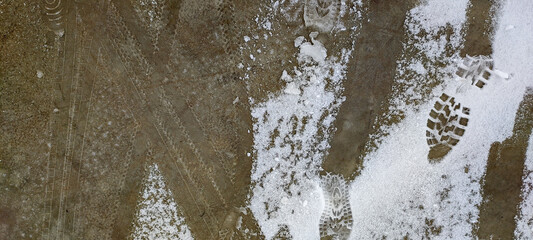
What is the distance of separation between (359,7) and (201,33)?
95.5 inches

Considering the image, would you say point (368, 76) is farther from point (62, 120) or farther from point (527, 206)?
point (62, 120)

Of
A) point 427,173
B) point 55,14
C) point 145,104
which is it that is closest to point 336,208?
point 427,173

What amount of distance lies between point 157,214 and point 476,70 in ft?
17.4

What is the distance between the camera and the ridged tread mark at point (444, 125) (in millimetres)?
5195

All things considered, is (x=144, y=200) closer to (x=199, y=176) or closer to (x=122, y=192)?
(x=122, y=192)

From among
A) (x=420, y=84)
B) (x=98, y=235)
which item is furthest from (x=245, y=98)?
(x=98, y=235)

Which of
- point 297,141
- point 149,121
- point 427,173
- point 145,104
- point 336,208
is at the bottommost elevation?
point 336,208

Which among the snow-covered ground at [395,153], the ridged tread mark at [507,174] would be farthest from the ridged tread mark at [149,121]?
the ridged tread mark at [507,174]

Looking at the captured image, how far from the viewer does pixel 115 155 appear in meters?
5.20

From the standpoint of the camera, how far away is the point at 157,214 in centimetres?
525

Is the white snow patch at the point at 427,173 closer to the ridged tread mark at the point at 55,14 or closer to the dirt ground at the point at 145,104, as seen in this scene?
the dirt ground at the point at 145,104

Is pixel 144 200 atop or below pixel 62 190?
below

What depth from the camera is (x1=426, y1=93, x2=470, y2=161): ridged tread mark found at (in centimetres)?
520

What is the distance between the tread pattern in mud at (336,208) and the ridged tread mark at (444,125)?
1.44 metres
